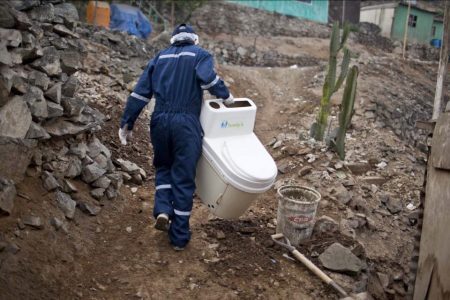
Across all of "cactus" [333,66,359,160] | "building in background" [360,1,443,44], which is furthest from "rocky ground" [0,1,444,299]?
"building in background" [360,1,443,44]

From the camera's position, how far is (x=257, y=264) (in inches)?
141

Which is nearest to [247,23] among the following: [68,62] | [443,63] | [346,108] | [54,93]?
[443,63]

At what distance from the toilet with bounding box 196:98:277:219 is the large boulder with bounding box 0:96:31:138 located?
1325 millimetres

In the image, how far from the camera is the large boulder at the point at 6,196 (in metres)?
3.03

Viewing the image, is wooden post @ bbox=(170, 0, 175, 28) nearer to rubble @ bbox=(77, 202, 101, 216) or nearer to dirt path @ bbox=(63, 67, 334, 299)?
dirt path @ bbox=(63, 67, 334, 299)

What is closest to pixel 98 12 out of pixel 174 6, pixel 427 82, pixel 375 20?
pixel 174 6

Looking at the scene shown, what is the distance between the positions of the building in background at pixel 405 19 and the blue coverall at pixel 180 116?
24.4 meters

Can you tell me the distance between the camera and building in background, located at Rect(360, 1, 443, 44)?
2553cm

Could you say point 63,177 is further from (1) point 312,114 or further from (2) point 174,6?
(2) point 174,6

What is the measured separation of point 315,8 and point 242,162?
21.0 metres

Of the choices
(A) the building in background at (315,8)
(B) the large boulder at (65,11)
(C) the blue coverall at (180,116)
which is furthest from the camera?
(A) the building in background at (315,8)

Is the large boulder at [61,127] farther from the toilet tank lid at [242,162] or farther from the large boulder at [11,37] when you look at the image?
the toilet tank lid at [242,162]

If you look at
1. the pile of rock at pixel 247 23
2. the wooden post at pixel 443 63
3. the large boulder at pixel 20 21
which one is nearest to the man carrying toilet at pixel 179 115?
the large boulder at pixel 20 21

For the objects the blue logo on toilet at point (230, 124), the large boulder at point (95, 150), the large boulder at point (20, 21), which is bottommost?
the large boulder at point (95, 150)
